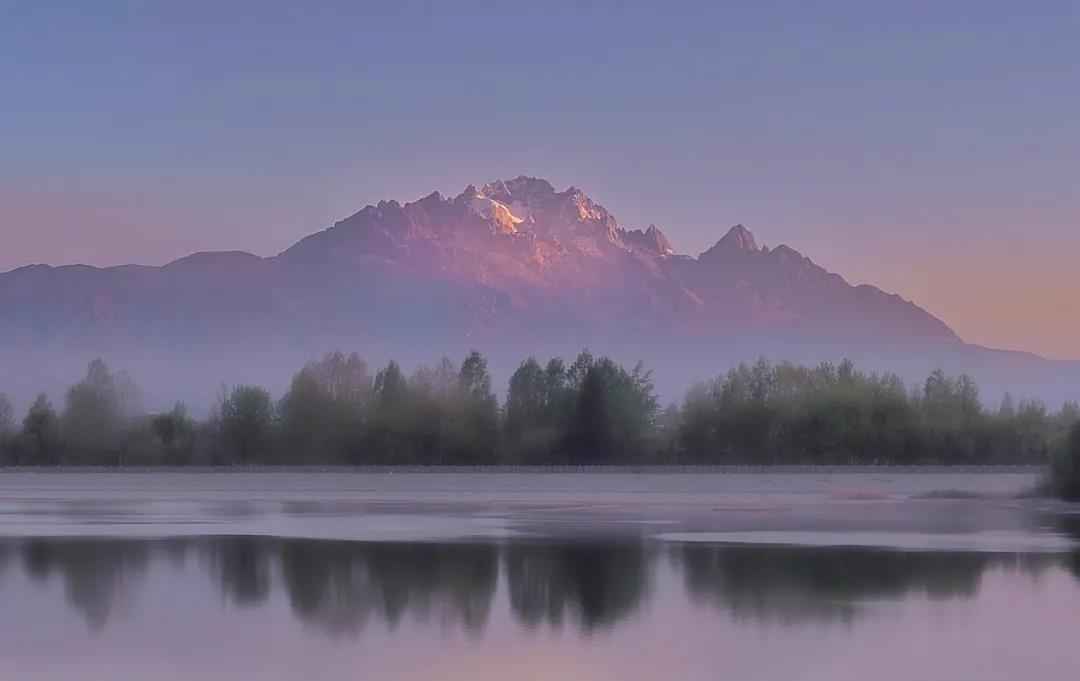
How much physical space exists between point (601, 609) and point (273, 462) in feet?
272

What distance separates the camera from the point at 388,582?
1039 inches

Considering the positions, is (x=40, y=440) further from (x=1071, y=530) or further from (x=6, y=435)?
(x=1071, y=530)

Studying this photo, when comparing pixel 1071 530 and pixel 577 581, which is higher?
pixel 1071 530

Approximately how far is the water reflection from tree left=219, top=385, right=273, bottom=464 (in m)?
71.2

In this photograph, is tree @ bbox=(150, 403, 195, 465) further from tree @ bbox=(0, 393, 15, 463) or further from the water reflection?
the water reflection

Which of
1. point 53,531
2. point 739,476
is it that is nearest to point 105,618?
point 53,531

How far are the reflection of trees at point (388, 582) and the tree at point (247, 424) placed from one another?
72.6 m

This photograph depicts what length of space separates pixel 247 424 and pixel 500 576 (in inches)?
3191

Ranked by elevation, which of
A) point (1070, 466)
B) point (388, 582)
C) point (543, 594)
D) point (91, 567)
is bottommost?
point (543, 594)

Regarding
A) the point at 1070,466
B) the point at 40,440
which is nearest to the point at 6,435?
the point at 40,440

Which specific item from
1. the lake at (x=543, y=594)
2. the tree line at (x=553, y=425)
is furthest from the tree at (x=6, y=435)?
the lake at (x=543, y=594)

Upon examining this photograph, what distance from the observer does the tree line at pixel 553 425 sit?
99688mm

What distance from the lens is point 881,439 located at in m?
99.1

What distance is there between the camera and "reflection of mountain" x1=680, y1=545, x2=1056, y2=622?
77.5ft
